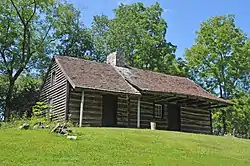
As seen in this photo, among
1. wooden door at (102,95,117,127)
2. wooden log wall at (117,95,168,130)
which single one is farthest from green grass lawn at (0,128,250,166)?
wooden log wall at (117,95,168,130)

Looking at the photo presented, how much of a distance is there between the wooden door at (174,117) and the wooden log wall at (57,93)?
818cm

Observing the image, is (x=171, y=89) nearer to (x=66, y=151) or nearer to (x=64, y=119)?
(x=64, y=119)

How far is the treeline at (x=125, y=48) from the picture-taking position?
34094mm

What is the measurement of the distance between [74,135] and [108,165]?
4818 millimetres

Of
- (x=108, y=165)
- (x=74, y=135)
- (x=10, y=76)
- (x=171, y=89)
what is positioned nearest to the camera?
(x=108, y=165)

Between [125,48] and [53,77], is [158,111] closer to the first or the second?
[53,77]

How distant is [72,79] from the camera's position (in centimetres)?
2172

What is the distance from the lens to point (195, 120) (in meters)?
28.3

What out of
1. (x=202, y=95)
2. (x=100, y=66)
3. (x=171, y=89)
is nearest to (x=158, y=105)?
(x=171, y=89)

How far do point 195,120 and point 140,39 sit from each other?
17673 mm

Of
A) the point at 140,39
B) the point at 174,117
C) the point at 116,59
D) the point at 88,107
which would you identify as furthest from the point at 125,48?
the point at 88,107

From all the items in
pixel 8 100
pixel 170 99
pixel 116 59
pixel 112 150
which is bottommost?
pixel 112 150

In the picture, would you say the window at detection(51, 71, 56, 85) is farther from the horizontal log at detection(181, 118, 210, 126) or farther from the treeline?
the horizontal log at detection(181, 118, 210, 126)

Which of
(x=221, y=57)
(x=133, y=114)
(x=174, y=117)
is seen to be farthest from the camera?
(x=221, y=57)
